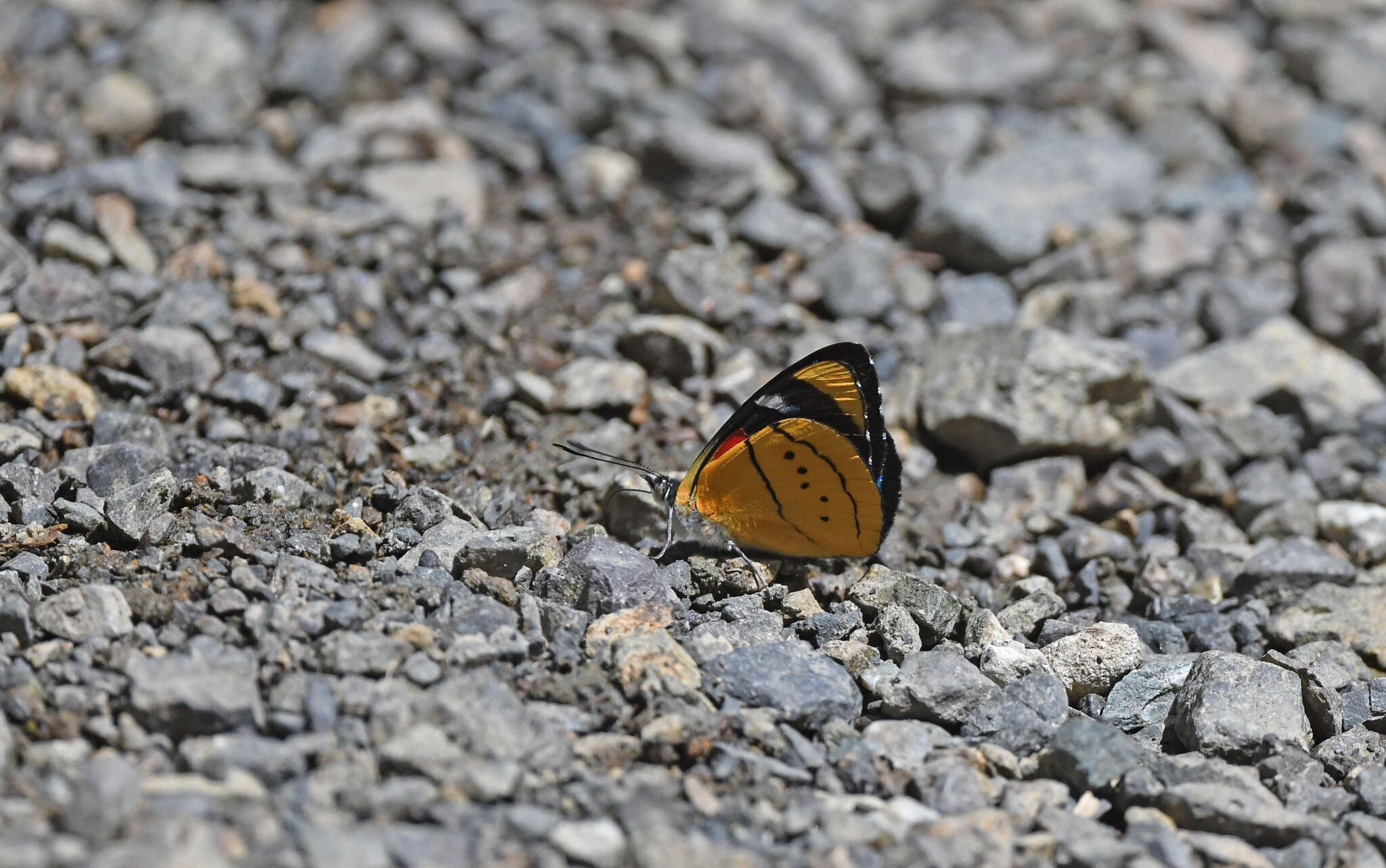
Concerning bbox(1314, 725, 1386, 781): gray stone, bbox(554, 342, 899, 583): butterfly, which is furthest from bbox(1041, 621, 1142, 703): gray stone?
bbox(554, 342, 899, 583): butterfly

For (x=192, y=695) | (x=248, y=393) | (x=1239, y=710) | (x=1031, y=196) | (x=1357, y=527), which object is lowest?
(x=1357, y=527)

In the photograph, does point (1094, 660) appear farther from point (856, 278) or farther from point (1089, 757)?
point (856, 278)

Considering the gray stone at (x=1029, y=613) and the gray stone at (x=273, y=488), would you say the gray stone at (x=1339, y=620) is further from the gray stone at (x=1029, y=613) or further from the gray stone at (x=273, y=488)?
the gray stone at (x=273, y=488)

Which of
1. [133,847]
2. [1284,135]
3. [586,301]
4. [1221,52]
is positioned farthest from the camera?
[1221,52]

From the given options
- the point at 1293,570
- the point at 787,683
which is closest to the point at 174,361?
the point at 787,683

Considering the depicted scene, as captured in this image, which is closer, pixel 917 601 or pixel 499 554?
pixel 499 554

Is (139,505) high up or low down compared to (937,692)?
up

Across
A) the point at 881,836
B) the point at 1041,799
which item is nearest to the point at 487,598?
the point at 881,836

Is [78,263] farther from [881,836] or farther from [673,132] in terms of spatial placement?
[881,836]
